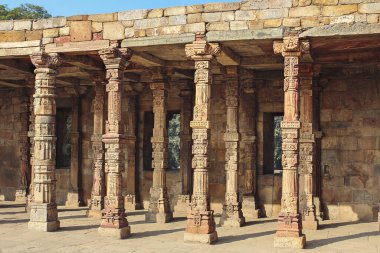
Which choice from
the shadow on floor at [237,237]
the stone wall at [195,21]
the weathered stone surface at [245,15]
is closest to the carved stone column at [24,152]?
the stone wall at [195,21]

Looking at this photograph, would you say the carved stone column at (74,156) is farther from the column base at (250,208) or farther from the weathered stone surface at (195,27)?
the weathered stone surface at (195,27)

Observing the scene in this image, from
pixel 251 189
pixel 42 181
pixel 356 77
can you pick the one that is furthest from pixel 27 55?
pixel 356 77

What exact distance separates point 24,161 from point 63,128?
1902 millimetres

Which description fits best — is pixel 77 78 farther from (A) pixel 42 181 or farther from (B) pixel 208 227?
(B) pixel 208 227

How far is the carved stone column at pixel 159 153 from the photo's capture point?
538 inches

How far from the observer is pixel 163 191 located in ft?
45.5

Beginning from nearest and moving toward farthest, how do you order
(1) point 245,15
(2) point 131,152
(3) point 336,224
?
1. (1) point 245,15
2. (3) point 336,224
3. (2) point 131,152

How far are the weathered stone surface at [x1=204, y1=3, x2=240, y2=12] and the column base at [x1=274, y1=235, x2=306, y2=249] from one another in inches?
188

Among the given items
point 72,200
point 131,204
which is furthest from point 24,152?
point 131,204

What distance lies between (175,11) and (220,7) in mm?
992

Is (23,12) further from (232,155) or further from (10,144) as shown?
(232,155)

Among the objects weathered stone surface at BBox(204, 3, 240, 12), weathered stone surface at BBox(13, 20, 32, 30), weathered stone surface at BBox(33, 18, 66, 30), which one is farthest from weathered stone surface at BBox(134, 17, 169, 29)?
weathered stone surface at BBox(13, 20, 32, 30)

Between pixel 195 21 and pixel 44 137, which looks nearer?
pixel 195 21

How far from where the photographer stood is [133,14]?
11.4 metres
